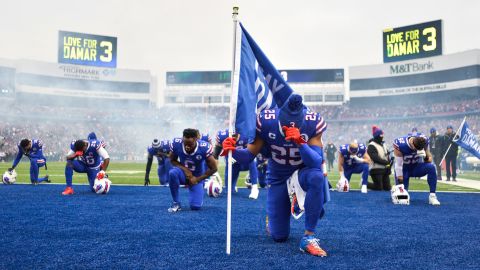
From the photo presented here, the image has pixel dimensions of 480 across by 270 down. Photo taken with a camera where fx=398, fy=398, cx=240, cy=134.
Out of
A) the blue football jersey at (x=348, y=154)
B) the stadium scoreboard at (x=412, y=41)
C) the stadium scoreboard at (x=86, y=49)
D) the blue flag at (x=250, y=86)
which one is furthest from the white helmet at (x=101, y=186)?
the stadium scoreboard at (x=86, y=49)

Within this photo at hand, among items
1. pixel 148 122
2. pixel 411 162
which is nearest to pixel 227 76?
pixel 148 122

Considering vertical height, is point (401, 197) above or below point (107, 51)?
below

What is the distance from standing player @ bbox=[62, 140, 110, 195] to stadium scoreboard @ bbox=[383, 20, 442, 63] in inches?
1775

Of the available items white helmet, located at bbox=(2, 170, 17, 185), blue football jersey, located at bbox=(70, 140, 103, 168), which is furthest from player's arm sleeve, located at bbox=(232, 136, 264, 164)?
white helmet, located at bbox=(2, 170, 17, 185)

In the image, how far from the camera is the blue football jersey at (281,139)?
4429 millimetres

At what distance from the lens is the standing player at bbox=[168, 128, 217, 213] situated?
7266 mm

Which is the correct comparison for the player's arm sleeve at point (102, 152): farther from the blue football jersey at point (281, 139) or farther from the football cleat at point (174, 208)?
the blue football jersey at point (281, 139)

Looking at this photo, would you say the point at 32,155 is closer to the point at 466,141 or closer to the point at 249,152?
the point at 249,152

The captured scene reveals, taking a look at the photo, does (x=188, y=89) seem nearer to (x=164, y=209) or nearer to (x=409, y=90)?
(x=409, y=90)

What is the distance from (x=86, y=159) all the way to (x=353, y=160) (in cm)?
748

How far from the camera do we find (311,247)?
3914 mm

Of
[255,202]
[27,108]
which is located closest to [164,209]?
[255,202]

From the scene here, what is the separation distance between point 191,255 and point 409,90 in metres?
52.2

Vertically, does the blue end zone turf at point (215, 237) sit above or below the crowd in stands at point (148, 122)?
below
